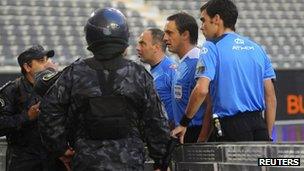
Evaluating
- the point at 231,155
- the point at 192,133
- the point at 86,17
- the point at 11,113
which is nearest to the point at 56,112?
the point at 231,155

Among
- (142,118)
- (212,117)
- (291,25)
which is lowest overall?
(291,25)

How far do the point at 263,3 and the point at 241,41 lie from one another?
36.9 ft

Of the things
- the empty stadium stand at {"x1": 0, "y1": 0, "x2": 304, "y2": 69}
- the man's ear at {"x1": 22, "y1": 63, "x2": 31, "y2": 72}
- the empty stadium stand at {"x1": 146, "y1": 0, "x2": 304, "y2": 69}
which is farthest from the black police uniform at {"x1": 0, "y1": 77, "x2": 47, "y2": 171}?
the empty stadium stand at {"x1": 146, "y1": 0, "x2": 304, "y2": 69}

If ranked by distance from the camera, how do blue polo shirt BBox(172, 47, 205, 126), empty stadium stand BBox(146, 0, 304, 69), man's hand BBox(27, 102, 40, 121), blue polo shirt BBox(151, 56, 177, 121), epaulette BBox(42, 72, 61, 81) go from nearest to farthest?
epaulette BBox(42, 72, 61, 81) < blue polo shirt BBox(172, 47, 205, 126) < man's hand BBox(27, 102, 40, 121) < blue polo shirt BBox(151, 56, 177, 121) < empty stadium stand BBox(146, 0, 304, 69)

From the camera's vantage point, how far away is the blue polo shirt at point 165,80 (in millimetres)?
4746

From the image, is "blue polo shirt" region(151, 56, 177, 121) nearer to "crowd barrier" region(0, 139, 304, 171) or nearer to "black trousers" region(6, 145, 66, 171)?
"black trousers" region(6, 145, 66, 171)

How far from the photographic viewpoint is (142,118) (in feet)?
10.3

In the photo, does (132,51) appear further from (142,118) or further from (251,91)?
(142,118)

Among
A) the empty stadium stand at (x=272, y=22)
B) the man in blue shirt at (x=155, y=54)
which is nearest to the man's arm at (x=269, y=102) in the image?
the man in blue shirt at (x=155, y=54)

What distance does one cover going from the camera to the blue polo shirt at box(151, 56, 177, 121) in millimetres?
4746

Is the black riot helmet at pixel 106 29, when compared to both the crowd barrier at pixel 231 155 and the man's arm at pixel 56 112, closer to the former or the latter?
the man's arm at pixel 56 112

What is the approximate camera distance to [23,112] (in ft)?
14.9

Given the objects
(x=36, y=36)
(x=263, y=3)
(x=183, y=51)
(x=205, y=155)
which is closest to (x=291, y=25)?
(x=263, y=3)

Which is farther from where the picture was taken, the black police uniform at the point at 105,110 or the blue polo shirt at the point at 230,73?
the blue polo shirt at the point at 230,73
